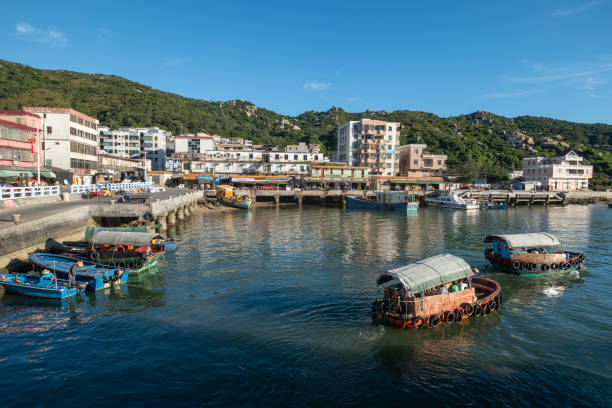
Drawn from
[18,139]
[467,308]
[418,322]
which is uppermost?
[18,139]

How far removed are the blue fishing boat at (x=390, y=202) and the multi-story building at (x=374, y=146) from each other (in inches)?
1108

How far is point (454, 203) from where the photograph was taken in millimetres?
78438

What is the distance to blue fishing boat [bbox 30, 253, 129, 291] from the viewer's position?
857 inches

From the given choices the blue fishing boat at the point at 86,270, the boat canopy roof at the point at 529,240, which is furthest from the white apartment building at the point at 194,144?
the boat canopy roof at the point at 529,240

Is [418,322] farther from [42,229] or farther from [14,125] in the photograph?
[14,125]

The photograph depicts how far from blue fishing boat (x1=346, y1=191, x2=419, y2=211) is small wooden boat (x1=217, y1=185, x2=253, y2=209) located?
78.1 feet

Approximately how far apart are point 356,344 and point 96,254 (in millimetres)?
19901

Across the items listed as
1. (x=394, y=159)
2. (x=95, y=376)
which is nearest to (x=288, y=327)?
(x=95, y=376)

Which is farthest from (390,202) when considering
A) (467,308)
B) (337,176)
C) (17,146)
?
(17,146)

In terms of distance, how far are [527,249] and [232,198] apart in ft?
195

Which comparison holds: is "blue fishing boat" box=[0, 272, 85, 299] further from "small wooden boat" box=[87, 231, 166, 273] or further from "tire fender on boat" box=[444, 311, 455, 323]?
"tire fender on boat" box=[444, 311, 455, 323]

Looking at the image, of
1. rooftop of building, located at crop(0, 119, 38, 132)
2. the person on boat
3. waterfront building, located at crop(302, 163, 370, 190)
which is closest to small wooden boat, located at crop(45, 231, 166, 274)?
the person on boat

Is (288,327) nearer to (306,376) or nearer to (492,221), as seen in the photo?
(306,376)

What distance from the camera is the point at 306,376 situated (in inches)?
524
